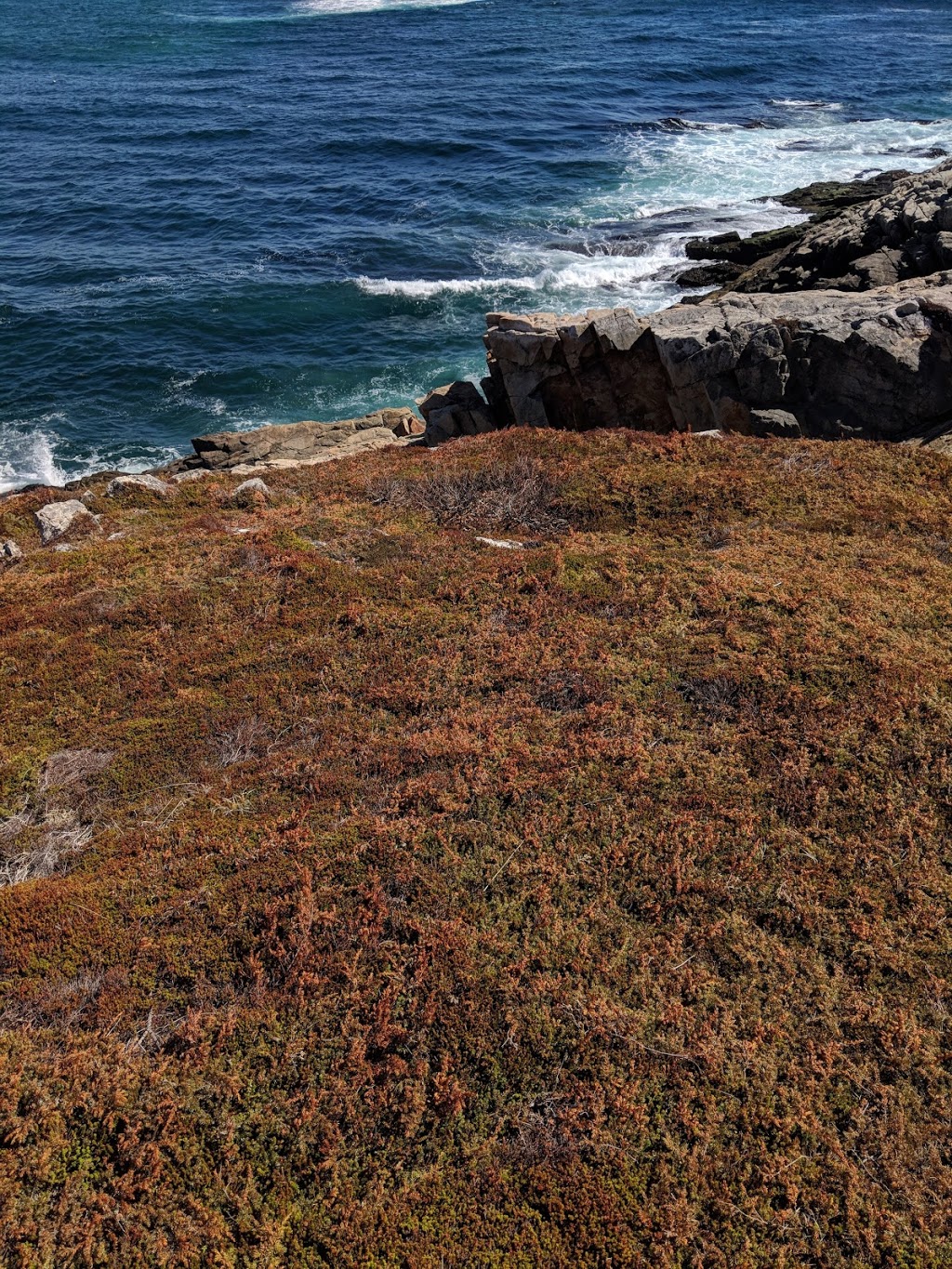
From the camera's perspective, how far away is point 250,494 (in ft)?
76.9

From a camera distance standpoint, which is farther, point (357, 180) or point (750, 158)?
point (750, 158)

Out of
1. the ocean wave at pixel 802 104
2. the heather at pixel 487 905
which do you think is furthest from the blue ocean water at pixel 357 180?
the heather at pixel 487 905

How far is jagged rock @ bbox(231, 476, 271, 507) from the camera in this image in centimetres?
2305

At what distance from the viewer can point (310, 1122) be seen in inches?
322

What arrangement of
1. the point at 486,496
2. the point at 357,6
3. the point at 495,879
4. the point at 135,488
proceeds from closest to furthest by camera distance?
the point at 495,879 → the point at 486,496 → the point at 135,488 → the point at 357,6

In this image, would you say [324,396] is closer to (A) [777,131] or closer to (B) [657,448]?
(B) [657,448]

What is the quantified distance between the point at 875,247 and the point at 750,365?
15806mm

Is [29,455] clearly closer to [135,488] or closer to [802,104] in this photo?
[135,488]

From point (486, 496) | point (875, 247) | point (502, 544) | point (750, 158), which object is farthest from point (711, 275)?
point (502, 544)

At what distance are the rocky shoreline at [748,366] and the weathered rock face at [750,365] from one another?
0.13 feet

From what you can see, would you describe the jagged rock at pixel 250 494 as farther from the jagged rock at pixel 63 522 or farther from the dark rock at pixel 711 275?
the dark rock at pixel 711 275

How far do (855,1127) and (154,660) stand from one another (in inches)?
495

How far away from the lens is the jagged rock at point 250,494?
907 inches

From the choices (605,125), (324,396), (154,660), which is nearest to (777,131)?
(605,125)
